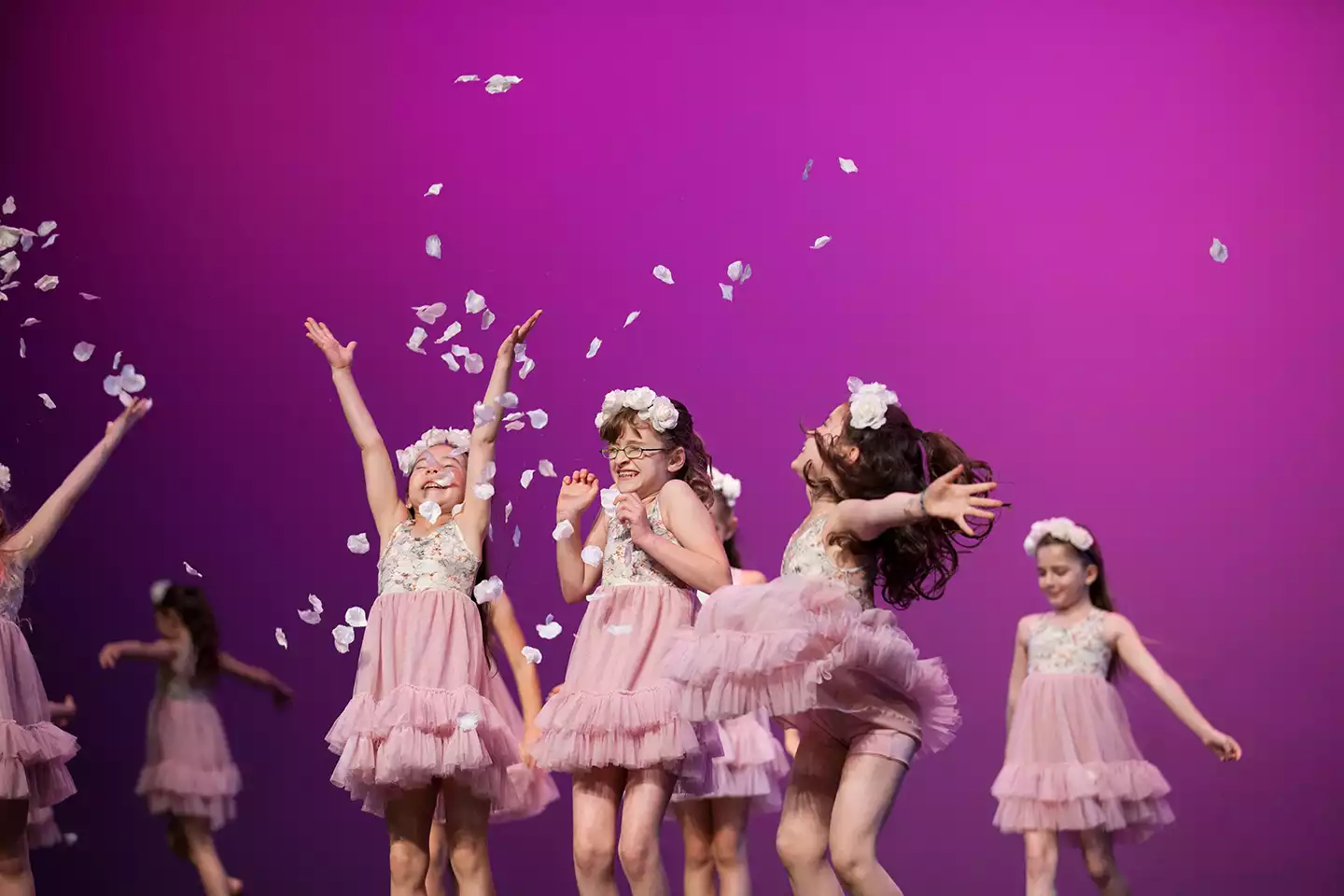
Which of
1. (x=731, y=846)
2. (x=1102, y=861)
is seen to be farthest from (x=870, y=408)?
(x=1102, y=861)

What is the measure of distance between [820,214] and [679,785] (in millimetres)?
2301

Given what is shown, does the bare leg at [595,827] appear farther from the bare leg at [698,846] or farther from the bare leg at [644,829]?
the bare leg at [698,846]

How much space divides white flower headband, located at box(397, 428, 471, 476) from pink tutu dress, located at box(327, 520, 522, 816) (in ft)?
0.60

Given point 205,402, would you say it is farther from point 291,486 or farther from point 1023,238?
point 1023,238

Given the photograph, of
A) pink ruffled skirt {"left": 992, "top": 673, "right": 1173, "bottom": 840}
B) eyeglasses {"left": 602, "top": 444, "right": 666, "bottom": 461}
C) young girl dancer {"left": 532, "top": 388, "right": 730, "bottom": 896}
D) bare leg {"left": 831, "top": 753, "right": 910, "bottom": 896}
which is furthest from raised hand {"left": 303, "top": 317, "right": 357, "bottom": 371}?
pink ruffled skirt {"left": 992, "top": 673, "right": 1173, "bottom": 840}

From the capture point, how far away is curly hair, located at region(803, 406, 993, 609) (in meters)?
3.01

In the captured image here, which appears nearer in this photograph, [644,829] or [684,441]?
[644,829]

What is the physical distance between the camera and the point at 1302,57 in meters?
4.77

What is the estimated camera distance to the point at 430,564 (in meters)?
3.38

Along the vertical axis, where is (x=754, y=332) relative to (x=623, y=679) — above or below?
above

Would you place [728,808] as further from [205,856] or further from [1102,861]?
[205,856]

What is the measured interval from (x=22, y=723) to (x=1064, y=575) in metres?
3.05

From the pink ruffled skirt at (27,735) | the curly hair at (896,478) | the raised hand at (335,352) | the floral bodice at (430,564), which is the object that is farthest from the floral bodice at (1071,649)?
the pink ruffled skirt at (27,735)

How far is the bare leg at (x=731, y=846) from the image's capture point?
11.6ft
